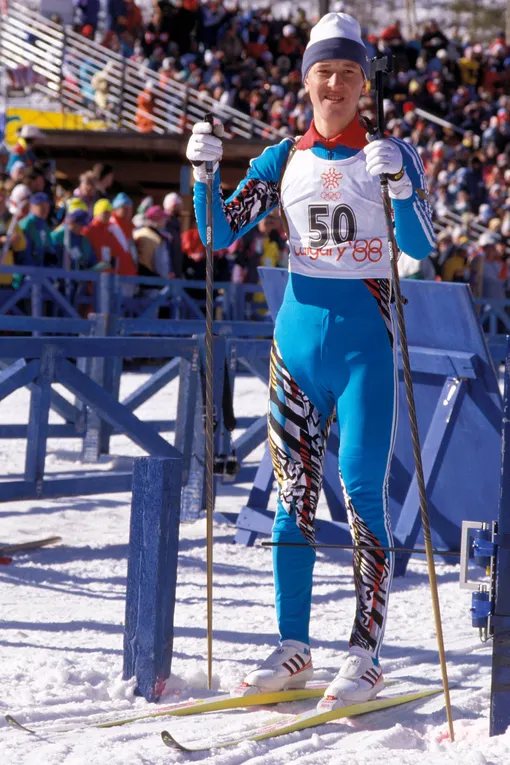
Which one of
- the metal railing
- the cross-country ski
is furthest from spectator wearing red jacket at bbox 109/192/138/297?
the metal railing

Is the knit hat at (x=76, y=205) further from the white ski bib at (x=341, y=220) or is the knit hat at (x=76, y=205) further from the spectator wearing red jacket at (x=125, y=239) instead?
the white ski bib at (x=341, y=220)

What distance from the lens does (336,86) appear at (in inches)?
147

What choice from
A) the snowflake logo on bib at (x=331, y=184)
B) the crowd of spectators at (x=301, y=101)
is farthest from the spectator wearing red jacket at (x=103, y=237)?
the snowflake logo on bib at (x=331, y=184)

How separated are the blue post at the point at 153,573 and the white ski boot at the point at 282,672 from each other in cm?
27

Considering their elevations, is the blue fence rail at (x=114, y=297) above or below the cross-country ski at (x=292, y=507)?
above

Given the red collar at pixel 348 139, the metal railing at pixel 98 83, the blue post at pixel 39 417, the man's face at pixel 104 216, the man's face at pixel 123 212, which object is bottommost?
the blue post at pixel 39 417

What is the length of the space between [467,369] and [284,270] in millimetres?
1013

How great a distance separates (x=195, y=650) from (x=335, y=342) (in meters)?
1.39

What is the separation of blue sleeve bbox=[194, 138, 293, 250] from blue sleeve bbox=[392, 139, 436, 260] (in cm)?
47

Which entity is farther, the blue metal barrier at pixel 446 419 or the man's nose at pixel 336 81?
the blue metal barrier at pixel 446 419

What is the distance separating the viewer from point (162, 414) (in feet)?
36.0

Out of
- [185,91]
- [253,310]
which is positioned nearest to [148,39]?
[185,91]

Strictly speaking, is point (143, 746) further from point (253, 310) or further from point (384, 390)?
point (253, 310)

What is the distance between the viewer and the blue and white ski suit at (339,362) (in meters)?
3.65
